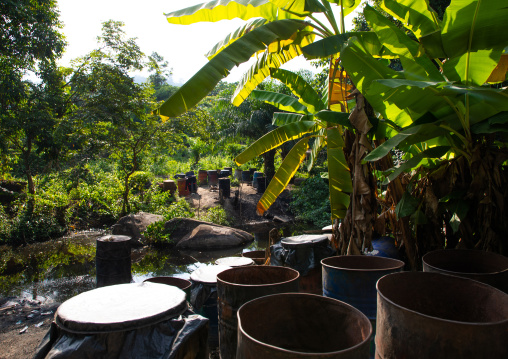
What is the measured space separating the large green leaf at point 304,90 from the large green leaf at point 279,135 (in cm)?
34

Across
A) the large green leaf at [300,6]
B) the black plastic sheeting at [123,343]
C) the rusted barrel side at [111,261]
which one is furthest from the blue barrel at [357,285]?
the rusted barrel side at [111,261]

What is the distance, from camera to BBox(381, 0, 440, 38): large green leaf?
2871mm

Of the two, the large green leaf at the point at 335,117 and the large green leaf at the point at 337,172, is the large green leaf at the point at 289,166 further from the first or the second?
the large green leaf at the point at 335,117

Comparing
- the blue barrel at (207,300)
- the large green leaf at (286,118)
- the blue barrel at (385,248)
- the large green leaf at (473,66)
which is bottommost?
the blue barrel at (207,300)

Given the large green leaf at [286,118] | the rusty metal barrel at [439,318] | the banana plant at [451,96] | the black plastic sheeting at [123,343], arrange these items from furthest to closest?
the large green leaf at [286,118] → the banana plant at [451,96] → the black plastic sheeting at [123,343] → the rusty metal barrel at [439,318]

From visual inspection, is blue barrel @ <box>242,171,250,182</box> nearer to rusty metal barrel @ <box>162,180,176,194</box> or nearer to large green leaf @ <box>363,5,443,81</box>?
rusty metal barrel @ <box>162,180,176,194</box>

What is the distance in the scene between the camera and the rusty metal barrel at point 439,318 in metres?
1.35

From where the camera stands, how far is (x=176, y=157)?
3067 centimetres

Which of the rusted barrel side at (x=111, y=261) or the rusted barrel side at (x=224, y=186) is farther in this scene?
the rusted barrel side at (x=224, y=186)

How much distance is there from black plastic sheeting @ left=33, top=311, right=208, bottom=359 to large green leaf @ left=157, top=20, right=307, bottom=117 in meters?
1.74

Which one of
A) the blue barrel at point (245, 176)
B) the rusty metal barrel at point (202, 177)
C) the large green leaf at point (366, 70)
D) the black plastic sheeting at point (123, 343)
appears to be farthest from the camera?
the rusty metal barrel at point (202, 177)

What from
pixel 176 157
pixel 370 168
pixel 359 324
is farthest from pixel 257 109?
pixel 176 157

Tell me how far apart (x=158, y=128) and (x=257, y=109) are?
170 inches

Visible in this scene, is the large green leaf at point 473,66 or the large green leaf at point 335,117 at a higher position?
the large green leaf at point 473,66
